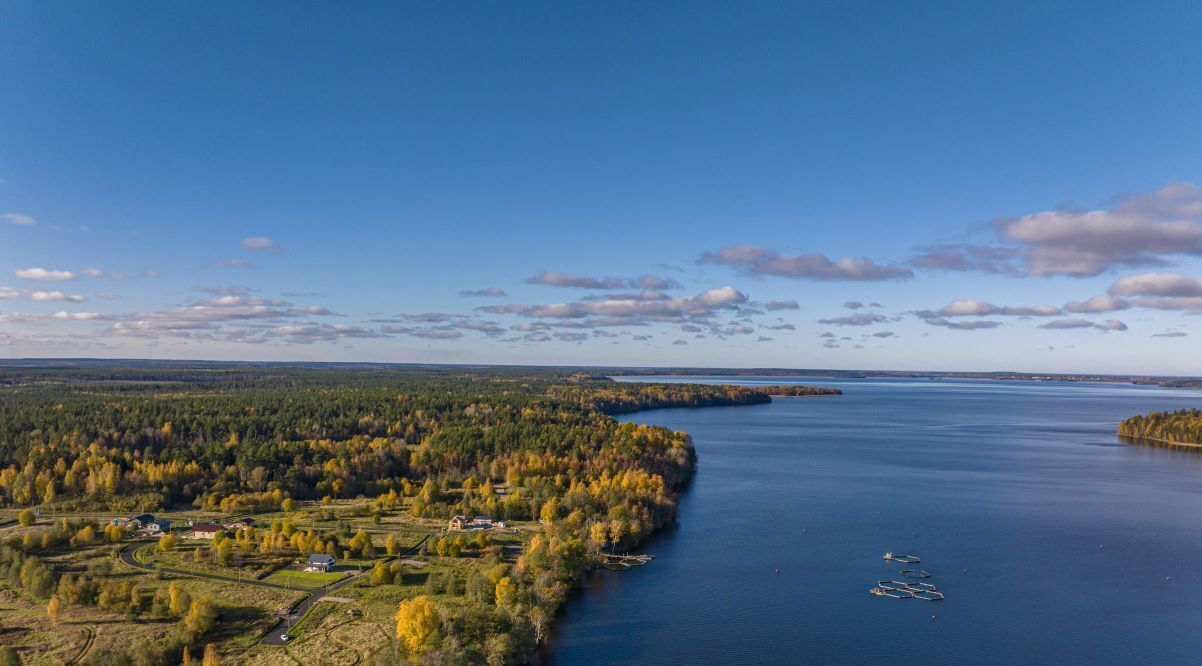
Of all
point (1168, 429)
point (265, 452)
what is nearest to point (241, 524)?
point (265, 452)

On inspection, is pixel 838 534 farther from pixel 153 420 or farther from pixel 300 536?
pixel 153 420

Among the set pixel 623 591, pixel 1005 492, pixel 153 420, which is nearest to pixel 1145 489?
pixel 1005 492

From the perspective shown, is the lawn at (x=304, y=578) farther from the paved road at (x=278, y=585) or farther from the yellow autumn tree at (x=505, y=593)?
the yellow autumn tree at (x=505, y=593)

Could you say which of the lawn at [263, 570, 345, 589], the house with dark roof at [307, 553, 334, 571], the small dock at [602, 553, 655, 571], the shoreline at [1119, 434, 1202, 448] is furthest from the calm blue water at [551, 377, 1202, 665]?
the shoreline at [1119, 434, 1202, 448]

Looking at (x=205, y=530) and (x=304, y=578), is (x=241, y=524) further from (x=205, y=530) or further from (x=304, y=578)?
(x=304, y=578)

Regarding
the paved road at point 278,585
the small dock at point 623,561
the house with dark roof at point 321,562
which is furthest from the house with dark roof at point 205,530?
the small dock at point 623,561
